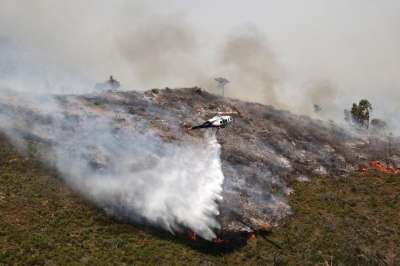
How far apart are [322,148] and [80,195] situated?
48.2 m

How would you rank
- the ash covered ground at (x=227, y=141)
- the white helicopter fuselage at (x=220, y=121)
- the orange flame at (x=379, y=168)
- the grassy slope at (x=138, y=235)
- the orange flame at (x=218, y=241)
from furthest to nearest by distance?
1. the orange flame at (x=379, y=168)
2. the white helicopter fuselage at (x=220, y=121)
3. the ash covered ground at (x=227, y=141)
4. the orange flame at (x=218, y=241)
5. the grassy slope at (x=138, y=235)

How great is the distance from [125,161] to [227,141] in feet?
72.3

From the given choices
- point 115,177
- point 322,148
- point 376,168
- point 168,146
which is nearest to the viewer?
point 115,177

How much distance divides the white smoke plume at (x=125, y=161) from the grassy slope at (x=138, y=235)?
2.46 metres

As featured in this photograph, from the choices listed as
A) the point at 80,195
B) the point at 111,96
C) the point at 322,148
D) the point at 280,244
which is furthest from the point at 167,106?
the point at 280,244

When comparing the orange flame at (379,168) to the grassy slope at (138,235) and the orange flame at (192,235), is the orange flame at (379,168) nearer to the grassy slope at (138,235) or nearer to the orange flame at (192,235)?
the grassy slope at (138,235)

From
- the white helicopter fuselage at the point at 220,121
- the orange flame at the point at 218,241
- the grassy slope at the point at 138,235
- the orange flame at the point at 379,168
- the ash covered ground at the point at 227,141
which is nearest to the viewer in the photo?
the grassy slope at the point at 138,235

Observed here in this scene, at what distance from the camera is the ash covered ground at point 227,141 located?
60.0m

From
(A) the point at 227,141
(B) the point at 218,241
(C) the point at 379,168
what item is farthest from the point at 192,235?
(C) the point at 379,168

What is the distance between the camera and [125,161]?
2467 inches

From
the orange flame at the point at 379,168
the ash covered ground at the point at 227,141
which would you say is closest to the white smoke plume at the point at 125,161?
the ash covered ground at the point at 227,141

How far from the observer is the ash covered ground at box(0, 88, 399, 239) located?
197 ft

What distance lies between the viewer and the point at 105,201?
55.0m

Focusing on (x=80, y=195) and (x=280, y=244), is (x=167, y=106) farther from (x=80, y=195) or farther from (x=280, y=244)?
(x=280, y=244)
